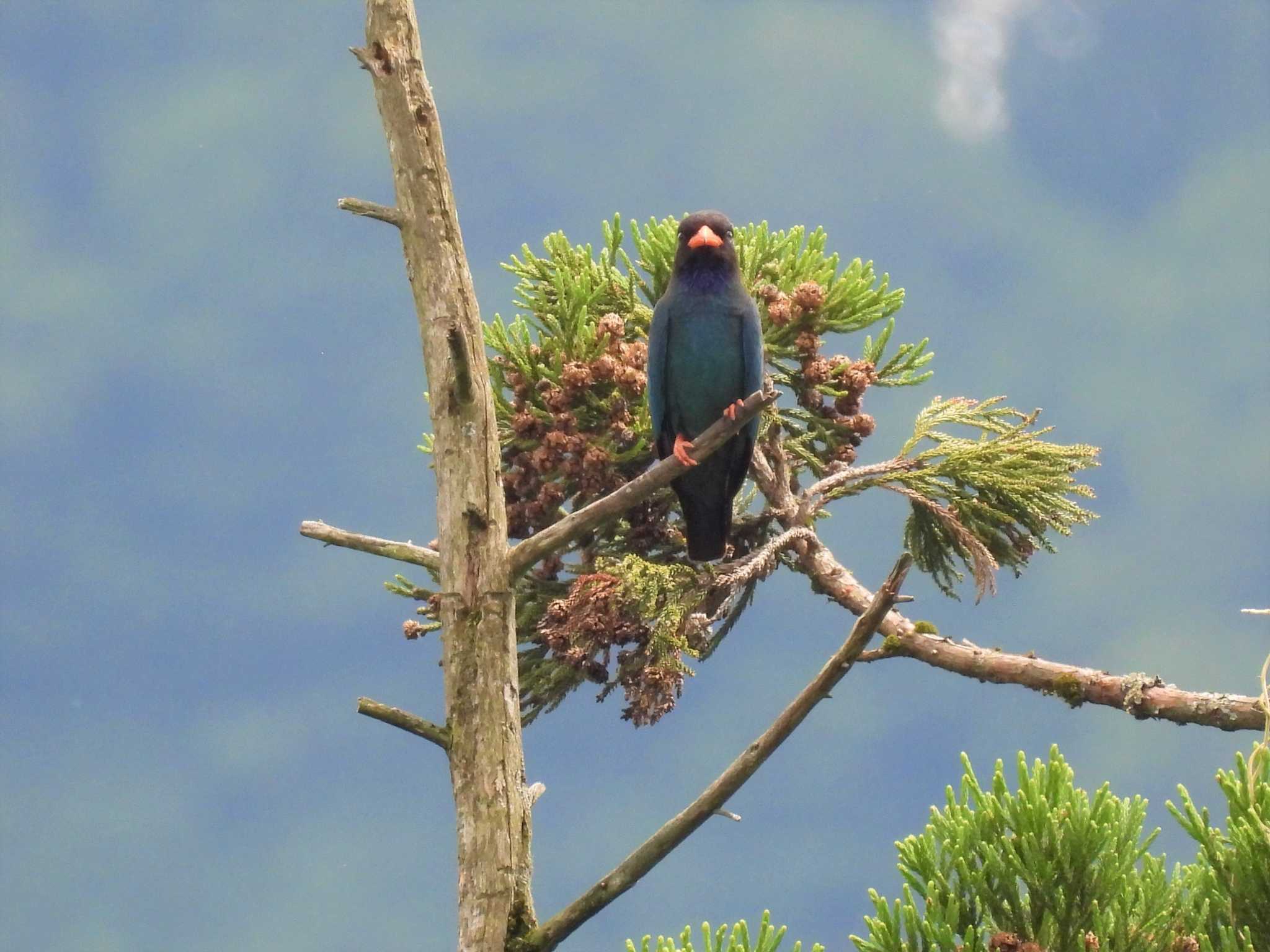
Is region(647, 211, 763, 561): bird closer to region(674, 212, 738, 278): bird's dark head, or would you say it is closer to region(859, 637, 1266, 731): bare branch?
region(674, 212, 738, 278): bird's dark head

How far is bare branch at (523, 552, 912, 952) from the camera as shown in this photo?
3.80 metres

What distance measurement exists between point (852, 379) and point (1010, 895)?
110 inches

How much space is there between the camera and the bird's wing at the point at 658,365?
620 cm

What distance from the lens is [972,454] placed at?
6.55 meters

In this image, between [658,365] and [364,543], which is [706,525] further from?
[364,543]

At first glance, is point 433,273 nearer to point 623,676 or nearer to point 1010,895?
point 623,676

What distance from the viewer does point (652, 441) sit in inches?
257

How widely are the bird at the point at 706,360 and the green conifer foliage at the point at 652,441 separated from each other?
0.22 meters

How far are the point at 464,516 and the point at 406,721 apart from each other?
0.69m

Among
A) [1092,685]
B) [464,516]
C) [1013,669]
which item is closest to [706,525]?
[1013,669]

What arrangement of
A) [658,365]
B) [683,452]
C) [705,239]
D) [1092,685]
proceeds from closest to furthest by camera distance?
[683,452]
[1092,685]
[705,239]
[658,365]

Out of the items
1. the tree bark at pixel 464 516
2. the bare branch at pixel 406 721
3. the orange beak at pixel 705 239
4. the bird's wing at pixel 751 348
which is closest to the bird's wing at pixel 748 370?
the bird's wing at pixel 751 348

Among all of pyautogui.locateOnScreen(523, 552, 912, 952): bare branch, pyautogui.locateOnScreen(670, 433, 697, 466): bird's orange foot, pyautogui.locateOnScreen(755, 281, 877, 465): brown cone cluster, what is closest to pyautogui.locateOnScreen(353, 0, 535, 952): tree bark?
pyautogui.locateOnScreen(523, 552, 912, 952): bare branch

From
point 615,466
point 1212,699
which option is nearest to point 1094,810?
point 1212,699
